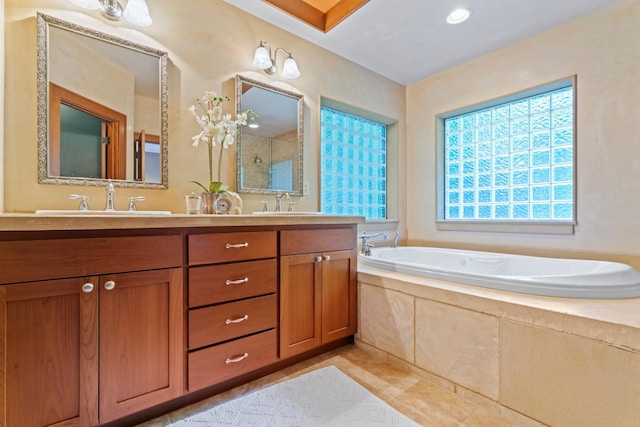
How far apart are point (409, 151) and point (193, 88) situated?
90.0 inches

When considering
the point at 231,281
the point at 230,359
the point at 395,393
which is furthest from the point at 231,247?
the point at 395,393

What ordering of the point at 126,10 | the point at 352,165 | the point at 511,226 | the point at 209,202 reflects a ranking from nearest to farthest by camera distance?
the point at 126,10, the point at 209,202, the point at 511,226, the point at 352,165

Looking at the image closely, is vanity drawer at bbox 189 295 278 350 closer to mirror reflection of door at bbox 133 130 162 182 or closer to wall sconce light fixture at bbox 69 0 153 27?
mirror reflection of door at bbox 133 130 162 182

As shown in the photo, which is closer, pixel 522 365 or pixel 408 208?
pixel 522 365

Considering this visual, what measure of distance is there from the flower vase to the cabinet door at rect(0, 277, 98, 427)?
28.5 inches

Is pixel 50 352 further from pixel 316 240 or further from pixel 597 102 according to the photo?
pixel 597 102

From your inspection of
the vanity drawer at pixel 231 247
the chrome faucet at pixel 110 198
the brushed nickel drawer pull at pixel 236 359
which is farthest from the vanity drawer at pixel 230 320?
the chrome faucet at pixel 110 198

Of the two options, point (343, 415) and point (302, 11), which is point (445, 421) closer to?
point (343, 415)

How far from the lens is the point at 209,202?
1.74 metres

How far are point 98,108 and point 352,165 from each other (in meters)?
2.09

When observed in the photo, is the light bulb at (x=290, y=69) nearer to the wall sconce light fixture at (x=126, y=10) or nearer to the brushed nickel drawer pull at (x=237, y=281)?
the wall sconce light fixture at (x=126, y=10)

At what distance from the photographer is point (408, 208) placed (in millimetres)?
3275

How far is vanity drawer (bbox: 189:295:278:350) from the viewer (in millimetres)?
1327

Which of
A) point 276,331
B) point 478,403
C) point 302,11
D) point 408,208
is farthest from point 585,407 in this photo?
point 302,11
